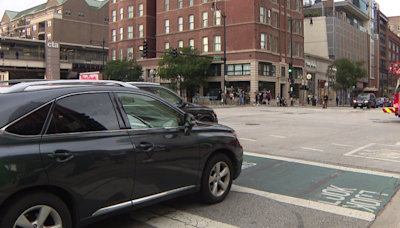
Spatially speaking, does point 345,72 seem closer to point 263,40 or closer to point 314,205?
point 263,40

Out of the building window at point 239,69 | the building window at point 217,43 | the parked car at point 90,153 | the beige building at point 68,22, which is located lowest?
the parked car at point 90,153

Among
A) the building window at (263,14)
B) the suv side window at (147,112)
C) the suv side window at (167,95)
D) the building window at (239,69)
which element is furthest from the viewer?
the building window at (263,14)

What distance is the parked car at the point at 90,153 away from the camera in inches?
115

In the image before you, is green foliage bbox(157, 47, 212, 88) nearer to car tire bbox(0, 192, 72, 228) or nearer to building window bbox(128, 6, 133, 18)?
building window bbox(128, 6, 133, 18)

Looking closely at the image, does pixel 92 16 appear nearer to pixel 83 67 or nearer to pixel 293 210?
pixel 83 67

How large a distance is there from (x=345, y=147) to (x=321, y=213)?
218 inches

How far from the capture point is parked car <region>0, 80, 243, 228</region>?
2930 millimetres

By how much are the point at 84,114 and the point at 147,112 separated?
0.87 metres

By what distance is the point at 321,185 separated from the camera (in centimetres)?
574

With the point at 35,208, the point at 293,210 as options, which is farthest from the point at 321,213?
the point at 35,208

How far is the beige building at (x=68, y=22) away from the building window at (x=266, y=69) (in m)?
49.2

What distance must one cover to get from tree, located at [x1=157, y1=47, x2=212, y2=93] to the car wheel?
40.8 metres

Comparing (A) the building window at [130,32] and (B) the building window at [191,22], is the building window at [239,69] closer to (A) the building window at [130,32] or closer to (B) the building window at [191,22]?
(B) the building window at [191,22]

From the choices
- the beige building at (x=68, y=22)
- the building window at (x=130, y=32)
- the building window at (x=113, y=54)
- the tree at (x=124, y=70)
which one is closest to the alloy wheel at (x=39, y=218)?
the tree at (x=124, y=70)
